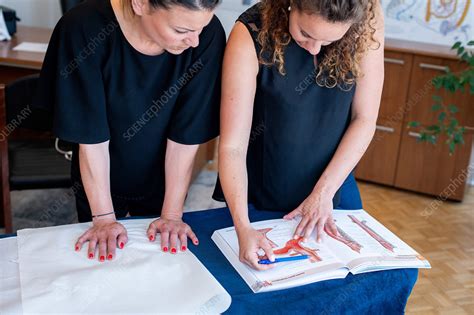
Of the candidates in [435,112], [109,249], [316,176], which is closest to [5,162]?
[109,249]

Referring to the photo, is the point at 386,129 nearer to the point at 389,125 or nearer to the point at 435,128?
the point at 389,125

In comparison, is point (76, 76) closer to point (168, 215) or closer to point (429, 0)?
point (168, 215)

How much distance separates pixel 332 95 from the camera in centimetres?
163

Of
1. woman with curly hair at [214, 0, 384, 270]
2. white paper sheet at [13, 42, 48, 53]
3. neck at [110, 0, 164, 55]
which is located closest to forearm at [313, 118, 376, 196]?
woman with curly hair at [214, 0, 384, 270]

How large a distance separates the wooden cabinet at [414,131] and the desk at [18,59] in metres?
2.01

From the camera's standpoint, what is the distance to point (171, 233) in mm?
1520

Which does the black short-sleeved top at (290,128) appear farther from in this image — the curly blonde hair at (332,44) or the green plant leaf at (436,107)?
the green plant leaf at (436,107)

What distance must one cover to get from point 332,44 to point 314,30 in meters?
0.19

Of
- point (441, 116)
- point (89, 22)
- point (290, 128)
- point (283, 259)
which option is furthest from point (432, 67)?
point (89, 22)

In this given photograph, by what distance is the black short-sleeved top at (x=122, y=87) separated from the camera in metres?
1.49

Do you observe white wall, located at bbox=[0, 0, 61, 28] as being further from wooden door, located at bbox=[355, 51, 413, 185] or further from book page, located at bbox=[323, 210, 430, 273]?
book page, located at bbox=[323, 210, 430, 273]

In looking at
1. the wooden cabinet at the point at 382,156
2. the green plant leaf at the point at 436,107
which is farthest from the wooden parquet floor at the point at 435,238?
the green plant leaf at the point at 436,107

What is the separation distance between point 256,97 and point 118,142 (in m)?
0.38

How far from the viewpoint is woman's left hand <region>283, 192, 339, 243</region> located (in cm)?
158
